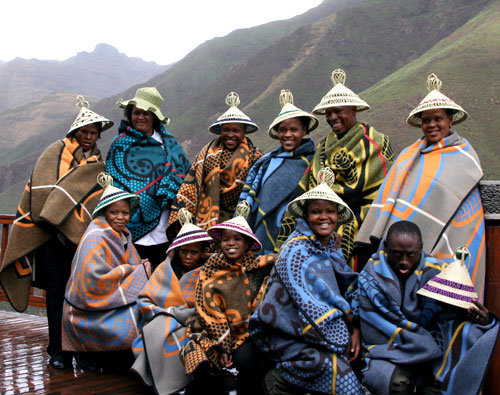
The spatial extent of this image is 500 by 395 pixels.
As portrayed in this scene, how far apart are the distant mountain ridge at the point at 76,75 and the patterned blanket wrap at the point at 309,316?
306 ft

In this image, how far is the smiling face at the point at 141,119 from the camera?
165 inches

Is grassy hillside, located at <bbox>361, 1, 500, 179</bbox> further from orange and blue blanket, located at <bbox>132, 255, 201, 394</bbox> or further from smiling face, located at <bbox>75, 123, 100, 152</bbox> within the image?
orange and blue blanket, located at <bbox>132, 255, 201, 394</bbox>

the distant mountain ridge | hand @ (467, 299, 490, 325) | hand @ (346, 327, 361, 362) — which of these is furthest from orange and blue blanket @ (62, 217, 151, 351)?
the distant mountain ridge

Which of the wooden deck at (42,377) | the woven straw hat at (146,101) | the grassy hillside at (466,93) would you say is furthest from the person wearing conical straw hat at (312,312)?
the grassy hillside at (466,93)

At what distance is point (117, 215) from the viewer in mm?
3623

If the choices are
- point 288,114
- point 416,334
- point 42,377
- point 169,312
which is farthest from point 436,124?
point 42,377

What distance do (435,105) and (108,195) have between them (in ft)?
7.28

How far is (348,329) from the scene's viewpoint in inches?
112

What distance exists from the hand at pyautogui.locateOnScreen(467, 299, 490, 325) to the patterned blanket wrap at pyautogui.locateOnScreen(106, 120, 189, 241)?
7.78 ft

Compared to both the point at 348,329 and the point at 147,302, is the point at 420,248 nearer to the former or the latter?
the point at 348,329

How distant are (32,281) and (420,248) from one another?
3.07 metres

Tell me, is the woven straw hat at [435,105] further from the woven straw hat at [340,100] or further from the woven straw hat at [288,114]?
the woven straw hat at [288,114]

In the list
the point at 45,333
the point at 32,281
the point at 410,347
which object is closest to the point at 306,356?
the point at 410,347

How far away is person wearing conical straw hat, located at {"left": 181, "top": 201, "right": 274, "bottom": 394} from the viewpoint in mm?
2941
